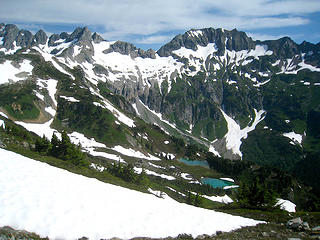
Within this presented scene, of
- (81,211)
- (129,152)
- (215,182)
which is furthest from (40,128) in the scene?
(81,211)

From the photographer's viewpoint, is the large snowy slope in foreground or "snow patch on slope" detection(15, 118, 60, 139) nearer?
the large snowy slope in foreground

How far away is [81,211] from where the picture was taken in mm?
17578

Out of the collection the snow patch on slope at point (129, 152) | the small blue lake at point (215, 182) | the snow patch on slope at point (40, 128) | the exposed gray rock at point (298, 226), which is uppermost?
the snow patch on slope at point (40, 128)

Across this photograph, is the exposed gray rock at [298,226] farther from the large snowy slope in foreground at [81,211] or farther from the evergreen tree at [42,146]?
the evergreen tree at [42,146]

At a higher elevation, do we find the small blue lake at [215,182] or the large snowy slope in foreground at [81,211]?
the large snowy slope in foreground at [81,211]

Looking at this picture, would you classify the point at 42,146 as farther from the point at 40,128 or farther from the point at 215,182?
the point at 215,182

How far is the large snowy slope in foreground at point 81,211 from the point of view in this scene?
50.5ft

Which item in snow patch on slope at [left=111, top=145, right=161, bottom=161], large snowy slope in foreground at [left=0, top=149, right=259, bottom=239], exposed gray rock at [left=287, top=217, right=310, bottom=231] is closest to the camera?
large snowy slope in foreground at [left=0, top=149, right=259, bottom=239]

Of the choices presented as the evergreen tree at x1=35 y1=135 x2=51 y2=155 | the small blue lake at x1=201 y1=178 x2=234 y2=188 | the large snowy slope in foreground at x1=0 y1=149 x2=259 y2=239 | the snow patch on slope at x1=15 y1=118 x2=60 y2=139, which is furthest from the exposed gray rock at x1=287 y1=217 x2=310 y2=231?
the snow patch on slope at x1=15 y1=118 x2=60 y2=139

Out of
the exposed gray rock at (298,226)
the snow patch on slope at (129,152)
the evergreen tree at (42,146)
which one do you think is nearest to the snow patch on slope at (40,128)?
the snow patch on slope at (129,152)

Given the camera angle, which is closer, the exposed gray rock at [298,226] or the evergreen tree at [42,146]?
the exposed gray rock at [298,226]

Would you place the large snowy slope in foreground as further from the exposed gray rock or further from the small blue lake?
the small blue lake

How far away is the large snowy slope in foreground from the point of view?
50.5 ft

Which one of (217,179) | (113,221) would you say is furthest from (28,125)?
(113,221)
